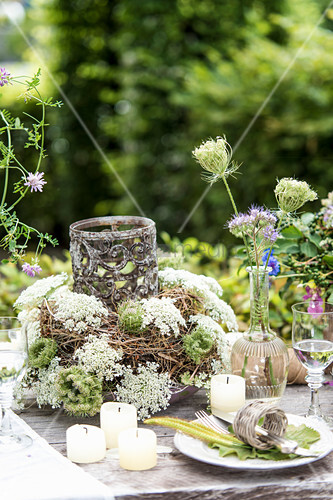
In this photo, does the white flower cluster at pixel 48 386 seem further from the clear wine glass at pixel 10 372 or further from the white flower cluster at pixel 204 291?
the white flower cluster at pixel 204 291

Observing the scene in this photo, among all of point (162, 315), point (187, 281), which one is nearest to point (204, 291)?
point (187, 281)

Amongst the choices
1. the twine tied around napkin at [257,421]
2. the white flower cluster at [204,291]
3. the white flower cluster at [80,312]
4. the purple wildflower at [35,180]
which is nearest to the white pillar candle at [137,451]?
the twine tied around napkin at [257,421]

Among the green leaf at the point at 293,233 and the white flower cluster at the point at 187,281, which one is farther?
the green leaf at the point at 293,233

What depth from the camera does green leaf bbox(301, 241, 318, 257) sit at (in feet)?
4.78

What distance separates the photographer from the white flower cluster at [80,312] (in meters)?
1.20

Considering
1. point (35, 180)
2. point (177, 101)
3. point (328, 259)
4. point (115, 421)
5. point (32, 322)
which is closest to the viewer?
point (115, 421)

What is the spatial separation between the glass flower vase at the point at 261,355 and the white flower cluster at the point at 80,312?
0.94ft

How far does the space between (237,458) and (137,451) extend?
0.53 feet

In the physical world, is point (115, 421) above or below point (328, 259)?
below

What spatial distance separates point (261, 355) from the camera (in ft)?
3.91

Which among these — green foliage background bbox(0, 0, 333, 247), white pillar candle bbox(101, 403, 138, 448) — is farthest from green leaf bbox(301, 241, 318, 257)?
green foliage background bbox(0, 0, 333, 247)

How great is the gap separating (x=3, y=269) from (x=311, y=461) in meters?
1.57

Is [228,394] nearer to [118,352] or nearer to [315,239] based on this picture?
[118,352]

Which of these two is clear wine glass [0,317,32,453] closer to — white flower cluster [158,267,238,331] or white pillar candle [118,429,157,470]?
white pillar candle [118,429,157,470]
